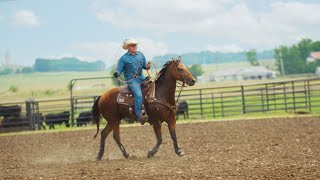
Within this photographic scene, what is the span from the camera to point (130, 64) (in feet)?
30.3

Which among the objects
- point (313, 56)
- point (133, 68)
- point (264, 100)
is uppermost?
point (313, 56)

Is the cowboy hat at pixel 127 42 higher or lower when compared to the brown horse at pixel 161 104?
higher

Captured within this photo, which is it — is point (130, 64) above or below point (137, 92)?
above

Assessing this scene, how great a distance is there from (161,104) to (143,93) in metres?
0.41

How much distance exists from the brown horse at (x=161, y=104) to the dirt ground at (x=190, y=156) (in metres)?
0.44

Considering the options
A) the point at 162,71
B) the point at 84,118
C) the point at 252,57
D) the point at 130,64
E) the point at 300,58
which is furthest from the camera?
the point at 252,57

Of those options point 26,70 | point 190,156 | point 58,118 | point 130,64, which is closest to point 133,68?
Answer: point 130,64

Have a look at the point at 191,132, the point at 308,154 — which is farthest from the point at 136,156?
the point at 191,132

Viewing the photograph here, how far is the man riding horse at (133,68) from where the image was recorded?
30.0ft

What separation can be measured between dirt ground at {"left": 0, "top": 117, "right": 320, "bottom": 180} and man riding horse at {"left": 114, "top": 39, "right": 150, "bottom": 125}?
0.94 metres

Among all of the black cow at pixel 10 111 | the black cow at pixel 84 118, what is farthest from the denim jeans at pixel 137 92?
the black cow at pixel 10 111

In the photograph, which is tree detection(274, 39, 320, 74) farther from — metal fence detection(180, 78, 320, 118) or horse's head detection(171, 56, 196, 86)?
horse's head detection(171, 56, 196, 86)

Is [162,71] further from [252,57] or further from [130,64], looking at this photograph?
[252,57]

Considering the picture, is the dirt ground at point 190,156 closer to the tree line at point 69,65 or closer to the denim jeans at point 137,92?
the denim jeans at point 137,92
